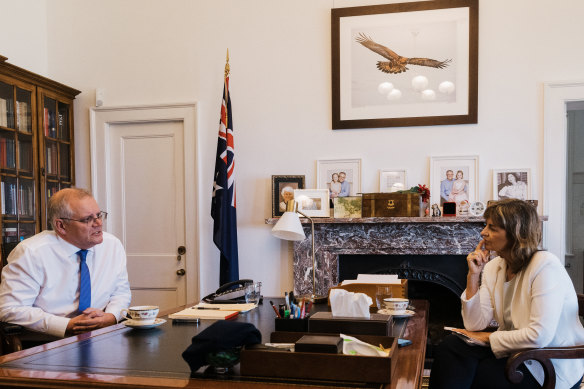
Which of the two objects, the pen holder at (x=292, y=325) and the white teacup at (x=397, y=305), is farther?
the white teacup at (x=397, y=305)

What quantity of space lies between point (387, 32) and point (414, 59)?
0.30 metres

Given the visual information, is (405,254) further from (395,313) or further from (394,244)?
(395,313)

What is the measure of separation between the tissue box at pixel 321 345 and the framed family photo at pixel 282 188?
291cm

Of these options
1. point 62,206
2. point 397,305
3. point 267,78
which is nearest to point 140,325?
point 62,206

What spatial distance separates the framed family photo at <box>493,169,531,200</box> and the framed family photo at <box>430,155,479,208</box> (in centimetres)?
14

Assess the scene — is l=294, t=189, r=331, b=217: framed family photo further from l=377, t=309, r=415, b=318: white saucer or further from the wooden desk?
the wooden desk

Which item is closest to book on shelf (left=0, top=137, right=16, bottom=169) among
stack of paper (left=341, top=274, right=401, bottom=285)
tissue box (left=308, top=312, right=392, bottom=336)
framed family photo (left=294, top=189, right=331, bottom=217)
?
framed family photo (left=294, top=189, right=331, bottom=217)

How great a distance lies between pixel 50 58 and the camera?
485 centimetres

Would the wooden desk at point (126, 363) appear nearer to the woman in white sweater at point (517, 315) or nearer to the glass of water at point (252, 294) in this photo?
the woman in white sweater at point (517, 315)

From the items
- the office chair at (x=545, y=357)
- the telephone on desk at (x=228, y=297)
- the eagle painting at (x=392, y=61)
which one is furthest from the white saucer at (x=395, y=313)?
the eagle painting at (x=392, y=61)

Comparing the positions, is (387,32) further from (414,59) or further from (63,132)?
(63,132)

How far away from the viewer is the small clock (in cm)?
396

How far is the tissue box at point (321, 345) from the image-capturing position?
1.36m

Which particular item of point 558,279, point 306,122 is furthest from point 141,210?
point 558,279
